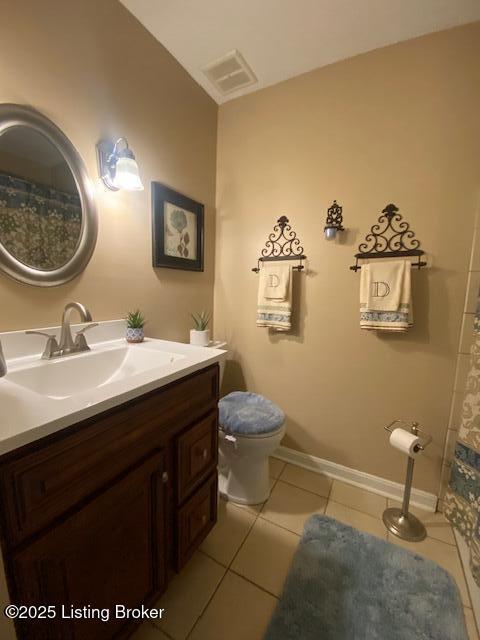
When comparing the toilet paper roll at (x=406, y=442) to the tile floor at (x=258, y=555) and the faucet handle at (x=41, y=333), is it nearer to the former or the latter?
the tile floor at (x=258, y=555)

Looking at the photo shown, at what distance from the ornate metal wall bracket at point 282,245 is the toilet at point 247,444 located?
35.0 inches

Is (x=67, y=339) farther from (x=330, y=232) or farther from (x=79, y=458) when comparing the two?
(x=330, y=232)

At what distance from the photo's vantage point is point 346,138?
1.41 metres

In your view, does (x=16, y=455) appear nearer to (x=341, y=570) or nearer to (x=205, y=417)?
(x=205, y=417)

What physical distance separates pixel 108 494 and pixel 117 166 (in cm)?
117

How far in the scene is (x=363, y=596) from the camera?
984mm

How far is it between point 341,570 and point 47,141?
2052mm

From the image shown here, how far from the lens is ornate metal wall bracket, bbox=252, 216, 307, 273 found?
1.58 metres

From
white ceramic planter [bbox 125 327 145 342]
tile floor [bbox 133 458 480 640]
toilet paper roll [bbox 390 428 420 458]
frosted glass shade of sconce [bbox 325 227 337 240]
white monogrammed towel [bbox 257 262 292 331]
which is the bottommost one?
tile floor [bbox 133 458 480 640]

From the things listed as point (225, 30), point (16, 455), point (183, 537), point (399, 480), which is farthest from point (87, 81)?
point (399, 480)

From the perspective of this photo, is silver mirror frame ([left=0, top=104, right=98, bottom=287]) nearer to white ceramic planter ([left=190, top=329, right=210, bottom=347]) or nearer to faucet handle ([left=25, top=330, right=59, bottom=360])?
faucet handle ([left=25, top=330, right=59, bottom=360])

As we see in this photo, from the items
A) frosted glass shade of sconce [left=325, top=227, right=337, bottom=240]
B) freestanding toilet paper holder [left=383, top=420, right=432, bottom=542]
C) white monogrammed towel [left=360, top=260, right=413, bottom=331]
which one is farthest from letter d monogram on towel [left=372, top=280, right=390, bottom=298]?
freestanding toilet paper holder [left=383, top=420, right=432, bottom=542]

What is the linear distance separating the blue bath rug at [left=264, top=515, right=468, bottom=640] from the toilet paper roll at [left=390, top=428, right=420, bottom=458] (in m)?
0.43

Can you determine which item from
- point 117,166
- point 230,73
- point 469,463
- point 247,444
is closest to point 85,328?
point 117,166
